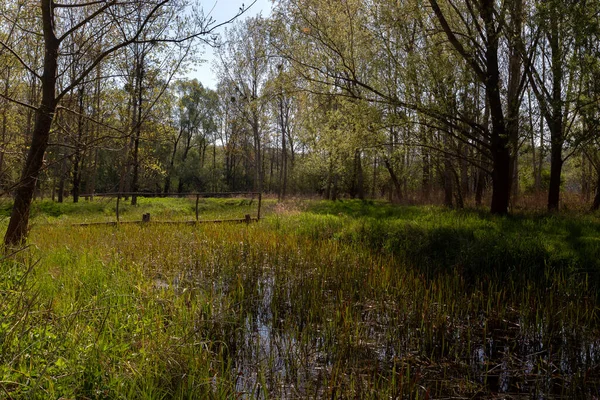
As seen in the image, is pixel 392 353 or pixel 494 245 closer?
pixel 392 353

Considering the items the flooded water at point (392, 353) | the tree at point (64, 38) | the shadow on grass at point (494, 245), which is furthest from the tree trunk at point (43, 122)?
the shadow on grass at point (494, 245)

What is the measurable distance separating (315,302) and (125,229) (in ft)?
25.1

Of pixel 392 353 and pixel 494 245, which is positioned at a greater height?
pixel 494 245

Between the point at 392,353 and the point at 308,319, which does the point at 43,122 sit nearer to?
the point at 308,319

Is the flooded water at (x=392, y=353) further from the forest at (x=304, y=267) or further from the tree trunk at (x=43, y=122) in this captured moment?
the tree trunk at (x=43, y=122)

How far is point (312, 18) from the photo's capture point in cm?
1238

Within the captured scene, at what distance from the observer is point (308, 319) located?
4602mm

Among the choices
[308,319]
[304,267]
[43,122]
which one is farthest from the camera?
[304,267]

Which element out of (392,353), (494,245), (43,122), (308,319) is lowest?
(392,353)

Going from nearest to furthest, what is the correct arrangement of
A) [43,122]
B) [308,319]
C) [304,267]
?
1. [308,319]
2. [43,122]
3. [304,267]

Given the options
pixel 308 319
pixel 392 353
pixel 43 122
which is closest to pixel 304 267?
pixel 308 319

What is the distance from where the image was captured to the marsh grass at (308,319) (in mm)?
3098

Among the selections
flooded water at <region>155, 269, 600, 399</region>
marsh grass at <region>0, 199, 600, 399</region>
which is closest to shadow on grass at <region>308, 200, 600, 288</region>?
marsh grass at <region>0, 199, 600, 399</region>

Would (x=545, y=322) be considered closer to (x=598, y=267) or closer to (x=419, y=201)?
(x=598, y=267)
